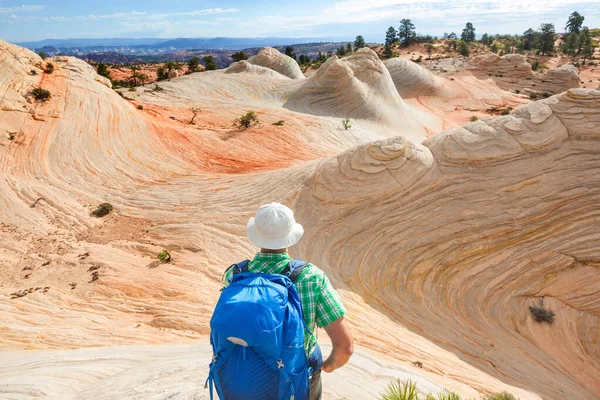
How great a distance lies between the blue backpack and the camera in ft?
10.8

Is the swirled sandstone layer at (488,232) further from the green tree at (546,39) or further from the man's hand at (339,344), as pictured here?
the green tree at (546,39)

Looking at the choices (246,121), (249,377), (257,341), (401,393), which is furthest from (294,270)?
(246,121)

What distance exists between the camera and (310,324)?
156 inches

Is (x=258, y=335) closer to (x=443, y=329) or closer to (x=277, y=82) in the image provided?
(x=443, y=329)

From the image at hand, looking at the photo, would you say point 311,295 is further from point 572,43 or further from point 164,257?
point 572,43

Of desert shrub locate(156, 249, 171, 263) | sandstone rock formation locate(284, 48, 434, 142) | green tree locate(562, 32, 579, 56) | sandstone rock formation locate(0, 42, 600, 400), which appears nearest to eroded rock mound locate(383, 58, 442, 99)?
sandstone rock formation locate(284, 48, 434, 142)

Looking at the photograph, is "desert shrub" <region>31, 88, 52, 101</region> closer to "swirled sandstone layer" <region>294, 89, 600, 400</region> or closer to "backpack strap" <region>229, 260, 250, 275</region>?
"swirled sandstone layer" <region>294, 89, 600, 400</region>

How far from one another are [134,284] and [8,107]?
1480 cm

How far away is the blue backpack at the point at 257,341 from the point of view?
10.8 ft

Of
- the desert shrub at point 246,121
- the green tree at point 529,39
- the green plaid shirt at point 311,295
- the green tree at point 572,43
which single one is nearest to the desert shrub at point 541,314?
the green plaid shirt at point 311,295

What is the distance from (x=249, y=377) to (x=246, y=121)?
2802 centimetres

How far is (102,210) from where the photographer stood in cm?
1662

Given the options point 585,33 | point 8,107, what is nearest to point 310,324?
point 8,107

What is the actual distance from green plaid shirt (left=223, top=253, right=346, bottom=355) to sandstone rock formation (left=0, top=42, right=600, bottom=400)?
9.30 feet
